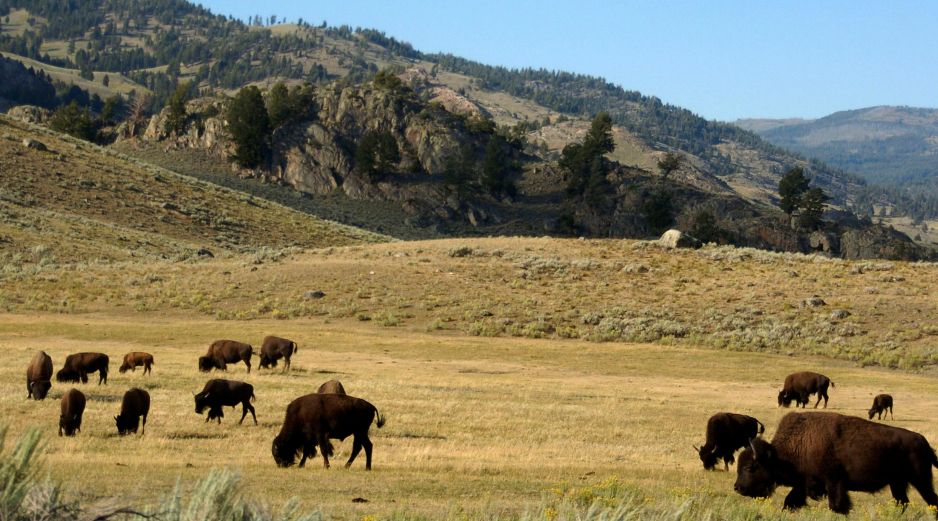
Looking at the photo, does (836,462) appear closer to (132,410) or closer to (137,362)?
(132,410)

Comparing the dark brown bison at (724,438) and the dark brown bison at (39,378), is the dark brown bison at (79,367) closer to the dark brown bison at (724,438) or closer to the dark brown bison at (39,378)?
the dark brown bison at (39,378)

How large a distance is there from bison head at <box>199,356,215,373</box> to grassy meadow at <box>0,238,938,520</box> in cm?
78

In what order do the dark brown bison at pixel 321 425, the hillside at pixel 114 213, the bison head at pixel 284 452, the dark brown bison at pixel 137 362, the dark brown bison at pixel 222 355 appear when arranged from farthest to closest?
the hillside at pixel 114 213 < the dark brown bison at pixel 222 355 < the dark brown bison at pixel 137 362 < the bison head at pixel 284 452 < the dark brown bison at pixel 321 425

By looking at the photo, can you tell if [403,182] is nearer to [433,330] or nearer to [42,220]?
[42,220]

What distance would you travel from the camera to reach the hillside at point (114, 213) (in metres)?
69.1

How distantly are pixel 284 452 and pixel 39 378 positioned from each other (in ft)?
32.7

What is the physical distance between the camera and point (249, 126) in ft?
418

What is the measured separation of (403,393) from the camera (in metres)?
28.1

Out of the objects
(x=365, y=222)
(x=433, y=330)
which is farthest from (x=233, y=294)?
(x=365, y=222)

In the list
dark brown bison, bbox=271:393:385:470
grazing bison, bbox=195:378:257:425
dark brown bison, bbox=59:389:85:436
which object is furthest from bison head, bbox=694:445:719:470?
dark brown bison, bbox=59:389:85:436

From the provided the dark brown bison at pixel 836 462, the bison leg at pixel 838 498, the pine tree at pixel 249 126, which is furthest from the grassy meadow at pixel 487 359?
the pine tree at pixel 249 126

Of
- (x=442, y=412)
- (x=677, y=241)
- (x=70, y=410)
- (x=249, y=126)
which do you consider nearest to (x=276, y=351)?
(x=442, y=412)

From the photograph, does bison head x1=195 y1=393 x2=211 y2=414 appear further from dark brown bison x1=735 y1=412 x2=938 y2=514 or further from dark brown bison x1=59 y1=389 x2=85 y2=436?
dark brown bison x1=735 y1=412 x2=938 y2=514

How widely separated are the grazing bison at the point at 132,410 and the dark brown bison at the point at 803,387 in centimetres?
1984
